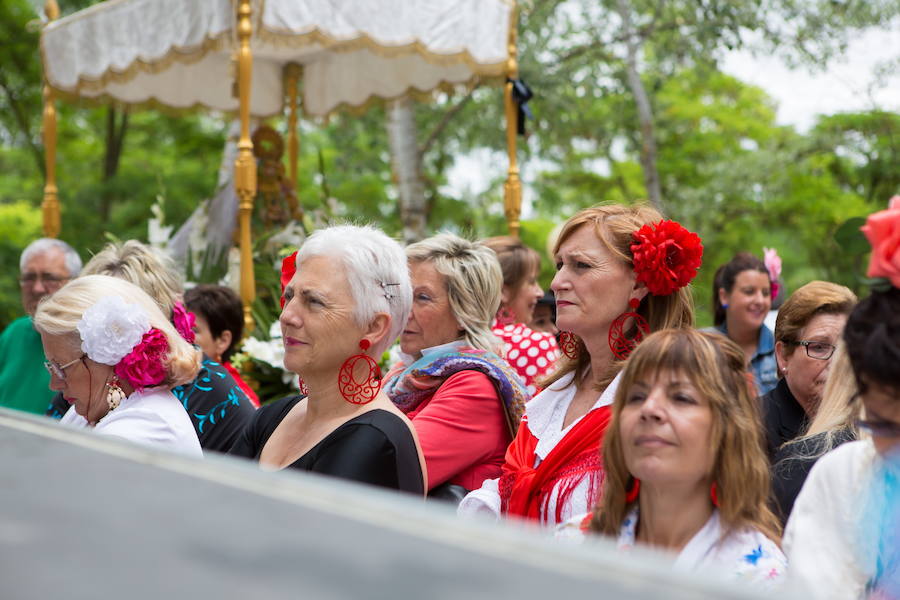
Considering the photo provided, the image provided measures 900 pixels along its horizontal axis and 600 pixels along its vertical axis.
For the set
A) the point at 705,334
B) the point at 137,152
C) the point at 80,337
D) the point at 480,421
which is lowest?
the point at 480,421

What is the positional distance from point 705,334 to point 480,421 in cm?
145

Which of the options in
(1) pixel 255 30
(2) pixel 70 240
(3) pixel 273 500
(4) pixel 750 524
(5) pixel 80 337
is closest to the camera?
(3) pixel 273 500

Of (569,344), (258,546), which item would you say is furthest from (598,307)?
(258,546)

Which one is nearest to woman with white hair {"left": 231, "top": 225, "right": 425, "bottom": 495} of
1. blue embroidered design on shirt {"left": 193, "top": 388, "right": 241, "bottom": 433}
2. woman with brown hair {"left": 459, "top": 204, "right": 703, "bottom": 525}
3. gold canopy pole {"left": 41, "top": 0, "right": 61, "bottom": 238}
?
woman with brown hair {"left": 459, "top": 204, "right": 703, "bottom": 525}

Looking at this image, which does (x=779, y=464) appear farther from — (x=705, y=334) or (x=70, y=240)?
(x=70, y=240)

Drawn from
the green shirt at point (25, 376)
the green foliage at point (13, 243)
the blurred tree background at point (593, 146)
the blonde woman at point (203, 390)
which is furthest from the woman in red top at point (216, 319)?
the green foliage at point (13, 243)

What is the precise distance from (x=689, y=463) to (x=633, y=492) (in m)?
0.19

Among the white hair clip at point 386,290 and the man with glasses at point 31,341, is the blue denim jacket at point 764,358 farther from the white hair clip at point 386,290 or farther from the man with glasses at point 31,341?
the man with glasses at point 31,341

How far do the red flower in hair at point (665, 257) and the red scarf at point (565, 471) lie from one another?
1.47 ft

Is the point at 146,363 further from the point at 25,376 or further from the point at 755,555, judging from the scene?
the point at 25,376

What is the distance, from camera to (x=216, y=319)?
17.9 feet

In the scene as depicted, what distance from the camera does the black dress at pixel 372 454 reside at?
2.93m

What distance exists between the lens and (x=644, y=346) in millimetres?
→ 2453

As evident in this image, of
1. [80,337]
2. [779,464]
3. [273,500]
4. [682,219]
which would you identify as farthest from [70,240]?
[273,500]
